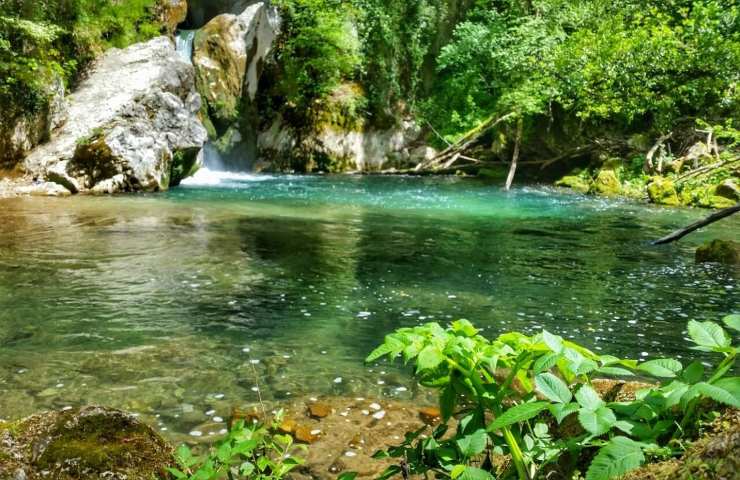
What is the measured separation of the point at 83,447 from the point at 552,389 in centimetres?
194

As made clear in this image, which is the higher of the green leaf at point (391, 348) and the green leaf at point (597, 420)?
the green leaf at point (391, 348)

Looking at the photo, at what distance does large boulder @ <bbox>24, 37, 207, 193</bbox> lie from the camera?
1655cm

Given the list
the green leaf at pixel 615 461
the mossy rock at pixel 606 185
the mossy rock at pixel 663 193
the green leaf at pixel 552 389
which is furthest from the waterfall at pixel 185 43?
the green leaf at pixel 615 461

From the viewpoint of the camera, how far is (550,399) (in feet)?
5.81

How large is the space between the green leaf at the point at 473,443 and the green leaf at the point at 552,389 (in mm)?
260

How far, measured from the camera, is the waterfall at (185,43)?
81.0 ft

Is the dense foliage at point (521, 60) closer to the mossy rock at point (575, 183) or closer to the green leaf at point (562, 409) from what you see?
the mossy rock at point (575, 183)

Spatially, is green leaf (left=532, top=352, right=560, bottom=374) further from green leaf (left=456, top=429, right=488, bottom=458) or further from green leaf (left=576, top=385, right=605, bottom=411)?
green leaf (left=456, top=429, right=488, bottom=458)

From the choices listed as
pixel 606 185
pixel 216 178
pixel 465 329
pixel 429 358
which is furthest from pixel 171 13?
pixel 429 358

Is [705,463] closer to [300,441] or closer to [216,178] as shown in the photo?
[300,441]

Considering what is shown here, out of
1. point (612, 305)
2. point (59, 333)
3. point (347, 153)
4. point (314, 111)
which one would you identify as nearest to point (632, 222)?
point (612, 305)

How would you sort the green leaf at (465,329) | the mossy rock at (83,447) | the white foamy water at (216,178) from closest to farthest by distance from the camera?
the green leaf at (465,329) → the mossy rock at (83,447) → the white foamy water at (216,178)

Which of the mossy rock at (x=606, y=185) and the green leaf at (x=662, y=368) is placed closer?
the green leaf at (x=662, y=368)

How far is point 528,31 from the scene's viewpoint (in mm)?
24000
